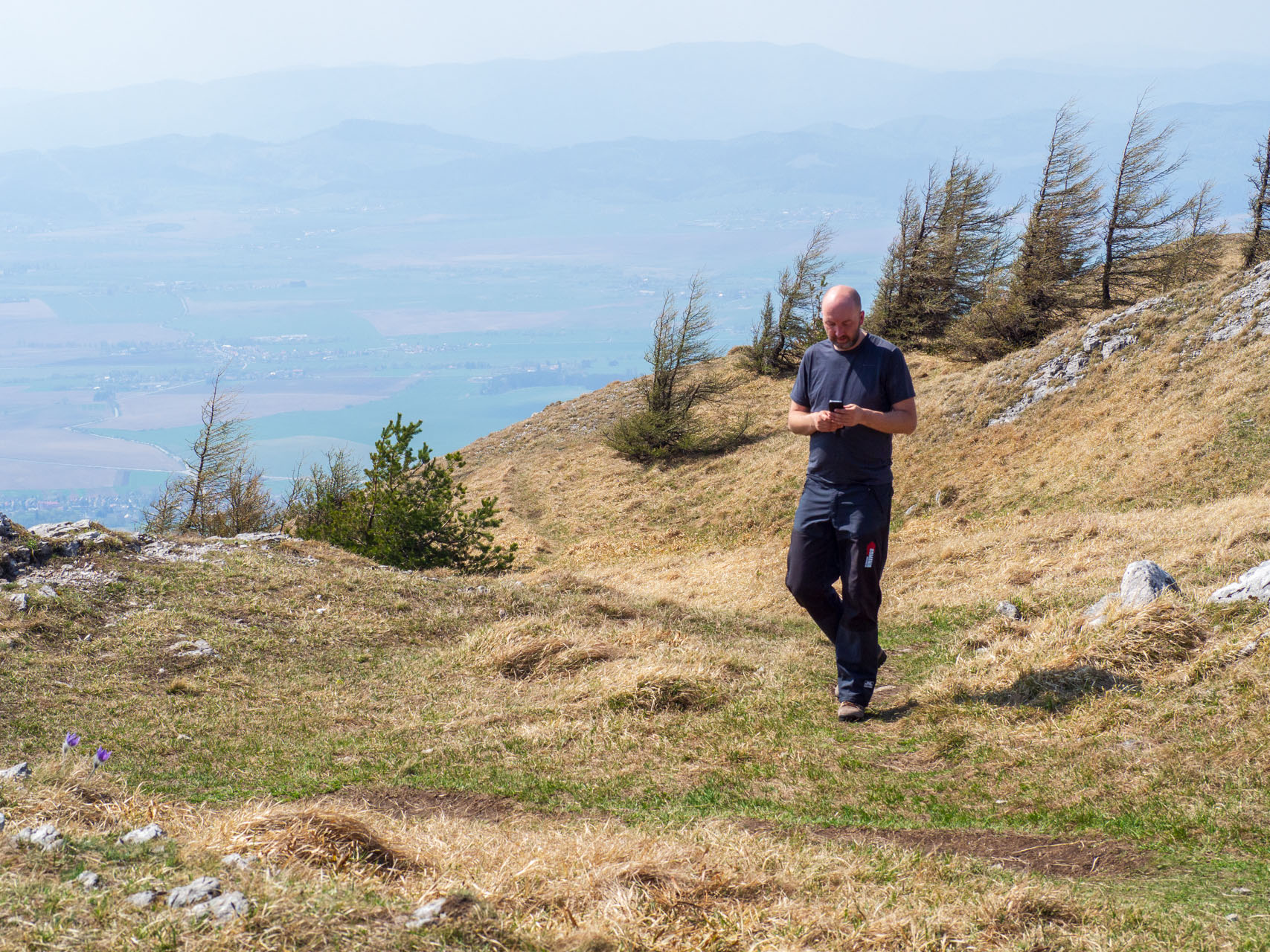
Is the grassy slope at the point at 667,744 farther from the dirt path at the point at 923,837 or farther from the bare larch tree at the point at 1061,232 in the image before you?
the bare larch tree at the point at 1061,232

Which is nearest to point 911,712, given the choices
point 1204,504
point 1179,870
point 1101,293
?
point 1179,870

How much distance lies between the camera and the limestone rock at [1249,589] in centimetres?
732

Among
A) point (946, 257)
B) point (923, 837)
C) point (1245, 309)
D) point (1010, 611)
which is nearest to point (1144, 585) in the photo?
point (1010, 611)

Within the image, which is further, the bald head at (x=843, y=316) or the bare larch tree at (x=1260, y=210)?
the bare larch tree at (x=1260, y=210)

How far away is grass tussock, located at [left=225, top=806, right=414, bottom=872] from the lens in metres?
4.11

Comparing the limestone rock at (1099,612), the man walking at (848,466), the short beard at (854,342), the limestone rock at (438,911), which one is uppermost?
the short beard at (854,342)

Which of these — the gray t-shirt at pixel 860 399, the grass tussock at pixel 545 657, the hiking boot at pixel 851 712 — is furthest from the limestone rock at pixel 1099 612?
the grass tussock at pixel 545 657

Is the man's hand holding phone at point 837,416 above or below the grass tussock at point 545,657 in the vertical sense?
above

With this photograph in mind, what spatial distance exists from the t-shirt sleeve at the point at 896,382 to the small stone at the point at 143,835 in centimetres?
573

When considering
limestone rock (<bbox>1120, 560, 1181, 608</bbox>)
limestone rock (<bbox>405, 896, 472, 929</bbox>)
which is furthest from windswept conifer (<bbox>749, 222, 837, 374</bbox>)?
limestone rock (<bbox>405, 896, 472, 929</bbox>)

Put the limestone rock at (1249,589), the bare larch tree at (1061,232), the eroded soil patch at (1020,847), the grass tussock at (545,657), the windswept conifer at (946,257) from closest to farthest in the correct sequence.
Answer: the eroded soil patch at (1020,847) → the limestone rock at (1249,589) → the grass tussock at (545,657) → the bare larch tree at (1061,232) → the windswept conifer at (946,257)

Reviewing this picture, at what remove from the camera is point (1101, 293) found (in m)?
44.8

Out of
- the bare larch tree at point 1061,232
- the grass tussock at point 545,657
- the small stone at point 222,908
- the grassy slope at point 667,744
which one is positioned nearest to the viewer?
the small stone at point 222,908

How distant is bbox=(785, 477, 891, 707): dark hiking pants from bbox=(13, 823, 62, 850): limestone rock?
5115mm
